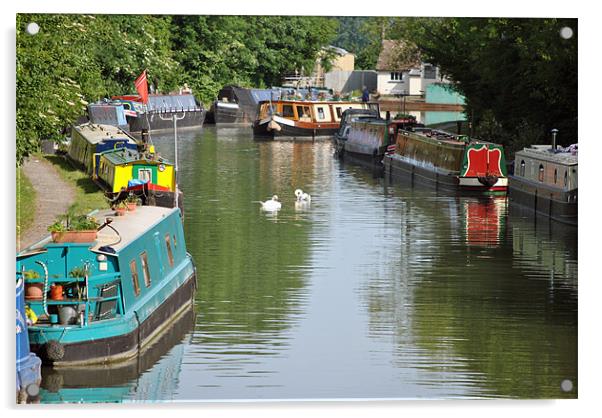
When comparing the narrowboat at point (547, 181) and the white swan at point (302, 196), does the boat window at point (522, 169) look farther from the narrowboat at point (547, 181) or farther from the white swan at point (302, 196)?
the white swan at point (302, 196)

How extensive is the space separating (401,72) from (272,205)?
4.17 metres

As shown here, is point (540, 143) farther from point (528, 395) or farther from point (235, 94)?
point (528, 395)

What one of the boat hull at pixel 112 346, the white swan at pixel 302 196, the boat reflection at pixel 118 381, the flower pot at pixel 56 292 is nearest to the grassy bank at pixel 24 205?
the flower pot at pixel 56 292

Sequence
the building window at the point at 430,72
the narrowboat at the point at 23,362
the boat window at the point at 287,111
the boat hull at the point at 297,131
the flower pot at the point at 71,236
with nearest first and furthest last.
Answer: the narrowboat at the point at 23,362 → the flower pot at the point at 71,236 → the building window at the point at 430,72 → the boat hull at the point at 297,131 → the boat window at the point at 287,111

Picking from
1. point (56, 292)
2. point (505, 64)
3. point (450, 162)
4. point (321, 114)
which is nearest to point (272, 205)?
point (505, 64)

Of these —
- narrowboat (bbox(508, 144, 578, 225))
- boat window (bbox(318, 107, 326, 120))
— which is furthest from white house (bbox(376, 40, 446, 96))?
boat window (bbox(318, 107, 326, 120))

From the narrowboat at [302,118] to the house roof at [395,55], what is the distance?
62.1 ft

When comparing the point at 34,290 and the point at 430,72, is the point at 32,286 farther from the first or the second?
the point at 430,72

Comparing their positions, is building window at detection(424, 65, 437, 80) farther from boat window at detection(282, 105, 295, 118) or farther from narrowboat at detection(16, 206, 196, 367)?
boat window at detection(282, 105, 295, 118)

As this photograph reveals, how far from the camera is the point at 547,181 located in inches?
1143

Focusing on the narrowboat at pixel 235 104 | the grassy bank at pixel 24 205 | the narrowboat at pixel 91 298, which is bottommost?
the narrowboat at pixel 91 298

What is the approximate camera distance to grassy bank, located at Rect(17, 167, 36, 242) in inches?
625

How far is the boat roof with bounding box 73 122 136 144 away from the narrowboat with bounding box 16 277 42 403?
39.4 ft

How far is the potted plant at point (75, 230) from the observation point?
16.5 metres
